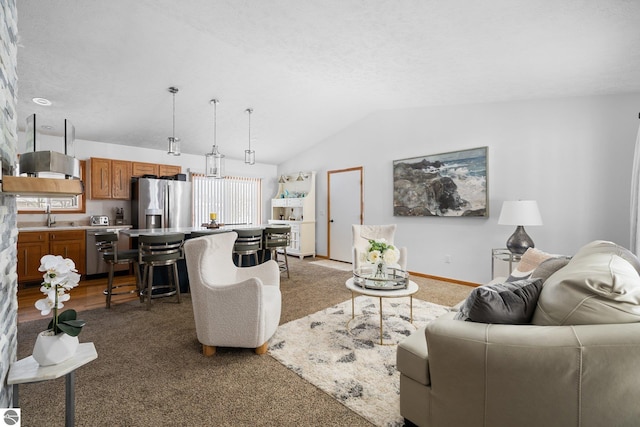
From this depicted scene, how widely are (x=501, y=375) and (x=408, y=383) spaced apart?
454mm

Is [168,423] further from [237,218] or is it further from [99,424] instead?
[237,218]

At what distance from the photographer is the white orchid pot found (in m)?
1.14

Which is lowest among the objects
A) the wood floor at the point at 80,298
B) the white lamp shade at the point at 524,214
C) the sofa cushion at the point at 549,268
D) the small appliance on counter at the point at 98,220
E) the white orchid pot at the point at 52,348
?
the wood floor at the point at 80,298

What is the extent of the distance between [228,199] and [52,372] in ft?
19.4

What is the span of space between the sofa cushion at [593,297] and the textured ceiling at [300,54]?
75.4 inches

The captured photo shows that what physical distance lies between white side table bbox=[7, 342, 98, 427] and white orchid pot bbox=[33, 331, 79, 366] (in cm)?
2

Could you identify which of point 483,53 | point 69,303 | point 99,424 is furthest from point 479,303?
point 69,303

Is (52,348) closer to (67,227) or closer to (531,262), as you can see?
(531,262)

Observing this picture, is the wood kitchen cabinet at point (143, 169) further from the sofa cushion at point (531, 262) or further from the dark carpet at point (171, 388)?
the sofa cushion at point (531, 262)

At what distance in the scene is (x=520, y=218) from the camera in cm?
331

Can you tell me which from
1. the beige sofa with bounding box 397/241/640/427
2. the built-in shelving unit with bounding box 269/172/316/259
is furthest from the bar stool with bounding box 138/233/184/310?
the built-in shelving unit with bounding box 269/172/316/259

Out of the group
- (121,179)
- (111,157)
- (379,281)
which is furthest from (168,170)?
(379,281)

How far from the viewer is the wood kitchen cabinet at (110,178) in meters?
4.91

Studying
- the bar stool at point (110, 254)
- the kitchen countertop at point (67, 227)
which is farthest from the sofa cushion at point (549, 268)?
the kitchen countertop at point (67, 227)
